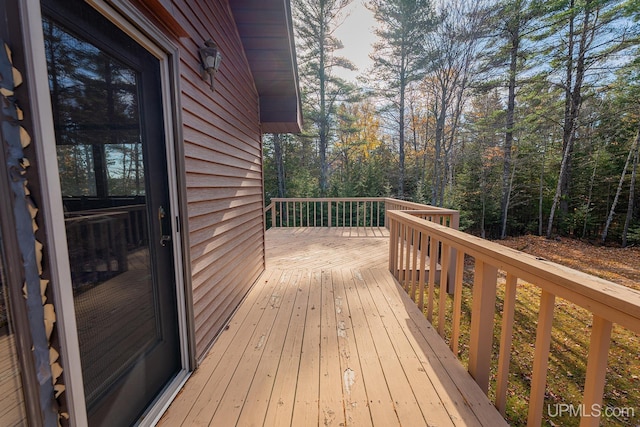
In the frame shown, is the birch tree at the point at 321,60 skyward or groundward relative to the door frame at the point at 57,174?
skyward

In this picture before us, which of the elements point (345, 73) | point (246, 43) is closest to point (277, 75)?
point (246, 43)

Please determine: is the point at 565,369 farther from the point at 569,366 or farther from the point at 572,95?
the point at 572,95

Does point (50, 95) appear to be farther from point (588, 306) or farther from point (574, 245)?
point (574, 245)

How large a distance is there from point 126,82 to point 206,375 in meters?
1.76

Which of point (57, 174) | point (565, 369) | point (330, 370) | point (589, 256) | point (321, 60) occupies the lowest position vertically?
point (589, 256)

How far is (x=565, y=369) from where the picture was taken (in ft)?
9.59

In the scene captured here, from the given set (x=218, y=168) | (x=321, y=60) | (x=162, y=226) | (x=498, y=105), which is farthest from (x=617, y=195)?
(x=162, y=226)

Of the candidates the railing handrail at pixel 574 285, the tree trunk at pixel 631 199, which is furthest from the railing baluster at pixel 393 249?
the tree trunk at pixel 631 199

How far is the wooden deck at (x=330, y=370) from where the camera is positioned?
1.40 metres

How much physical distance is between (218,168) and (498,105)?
42.1ft

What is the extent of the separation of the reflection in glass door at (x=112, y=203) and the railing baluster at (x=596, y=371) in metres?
1.87

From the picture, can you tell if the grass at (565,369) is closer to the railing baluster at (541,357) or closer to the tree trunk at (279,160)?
the railing baluster at (541,357)

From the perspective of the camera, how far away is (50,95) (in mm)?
875

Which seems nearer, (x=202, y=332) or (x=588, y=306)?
(x=588, y=306)
